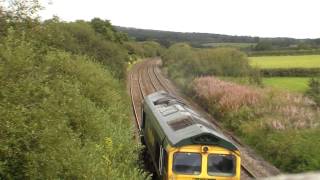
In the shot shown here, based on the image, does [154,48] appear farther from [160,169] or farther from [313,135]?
[160,169]

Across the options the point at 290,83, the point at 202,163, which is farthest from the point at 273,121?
the point at 290,83

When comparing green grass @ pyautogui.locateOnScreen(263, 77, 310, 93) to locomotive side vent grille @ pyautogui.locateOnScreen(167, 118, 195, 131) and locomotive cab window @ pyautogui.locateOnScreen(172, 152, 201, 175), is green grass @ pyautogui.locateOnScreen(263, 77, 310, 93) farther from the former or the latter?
locomotive cab window @ pyautogui.locateOnScreen(172, 152, 201, 175)

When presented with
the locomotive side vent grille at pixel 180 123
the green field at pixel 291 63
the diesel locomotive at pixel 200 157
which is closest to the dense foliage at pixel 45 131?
the diesel locomotive at pixel 200 157

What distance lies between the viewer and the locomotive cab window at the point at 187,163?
12.4 meters

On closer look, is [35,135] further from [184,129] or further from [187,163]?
[184,129]

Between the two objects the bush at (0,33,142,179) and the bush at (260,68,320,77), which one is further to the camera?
the bush at (260,68,320,77)

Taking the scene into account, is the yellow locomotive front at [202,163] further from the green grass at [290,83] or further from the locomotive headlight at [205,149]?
the green grass at [290,83]

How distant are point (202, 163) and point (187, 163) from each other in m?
0.37

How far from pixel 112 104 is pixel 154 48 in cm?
12826

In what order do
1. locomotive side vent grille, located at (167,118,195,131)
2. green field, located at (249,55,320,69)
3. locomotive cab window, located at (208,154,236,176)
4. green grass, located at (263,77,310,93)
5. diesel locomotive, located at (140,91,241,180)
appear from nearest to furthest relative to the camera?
diesel locomotive, located at (140,91,241,180) < locomotive cab window, located at (208,154,236,176) < locomotive side vent grille, located at (167,118,195,131) < green grass, located at (263,77,310,93) < green field, located at (249,55,320,69)

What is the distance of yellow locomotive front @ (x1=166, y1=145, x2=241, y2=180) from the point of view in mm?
12305

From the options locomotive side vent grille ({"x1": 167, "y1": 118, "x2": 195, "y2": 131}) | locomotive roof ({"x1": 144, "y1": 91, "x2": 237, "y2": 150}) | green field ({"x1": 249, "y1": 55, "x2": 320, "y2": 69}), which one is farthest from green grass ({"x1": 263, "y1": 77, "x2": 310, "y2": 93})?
locomotive side vent grille ({"x1": 167, "y1": 118, "x2": 195, "y2": 131})

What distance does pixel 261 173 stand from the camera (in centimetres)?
2017

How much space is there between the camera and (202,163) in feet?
40.7
